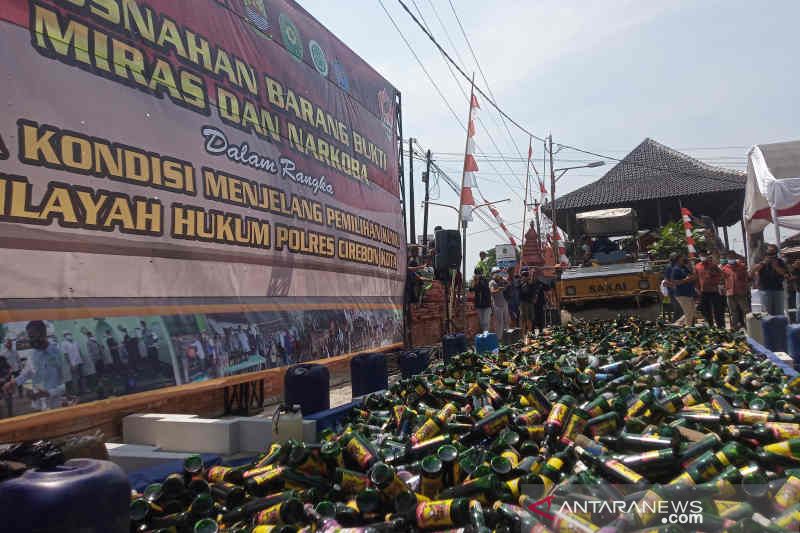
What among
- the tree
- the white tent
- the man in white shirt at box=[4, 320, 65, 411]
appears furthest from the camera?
the tree

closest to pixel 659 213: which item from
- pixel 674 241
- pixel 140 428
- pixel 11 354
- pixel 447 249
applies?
pixel 674 241

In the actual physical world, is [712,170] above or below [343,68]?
above

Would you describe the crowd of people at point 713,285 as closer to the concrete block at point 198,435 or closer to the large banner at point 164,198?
the large banner at point 164,198

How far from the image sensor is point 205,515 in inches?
123

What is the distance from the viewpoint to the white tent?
31.7ft

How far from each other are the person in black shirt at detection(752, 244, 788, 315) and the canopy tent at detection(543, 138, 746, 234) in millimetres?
14260

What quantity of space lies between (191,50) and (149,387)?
368 centimetres

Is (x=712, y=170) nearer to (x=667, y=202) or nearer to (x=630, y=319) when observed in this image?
(x=667, y=202)

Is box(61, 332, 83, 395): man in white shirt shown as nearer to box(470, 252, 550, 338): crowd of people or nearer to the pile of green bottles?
the pile of green bottles

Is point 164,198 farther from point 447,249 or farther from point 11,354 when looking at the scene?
point 447,249

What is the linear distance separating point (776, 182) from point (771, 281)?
6.82 ft

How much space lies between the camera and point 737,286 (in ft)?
39.3

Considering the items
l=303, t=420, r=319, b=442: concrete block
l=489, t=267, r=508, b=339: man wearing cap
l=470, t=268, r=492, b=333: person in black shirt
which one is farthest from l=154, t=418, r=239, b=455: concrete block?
l=489, t=267, r=508, b=339: man wearing cap

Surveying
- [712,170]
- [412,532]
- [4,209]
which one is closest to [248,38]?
[4,209]
